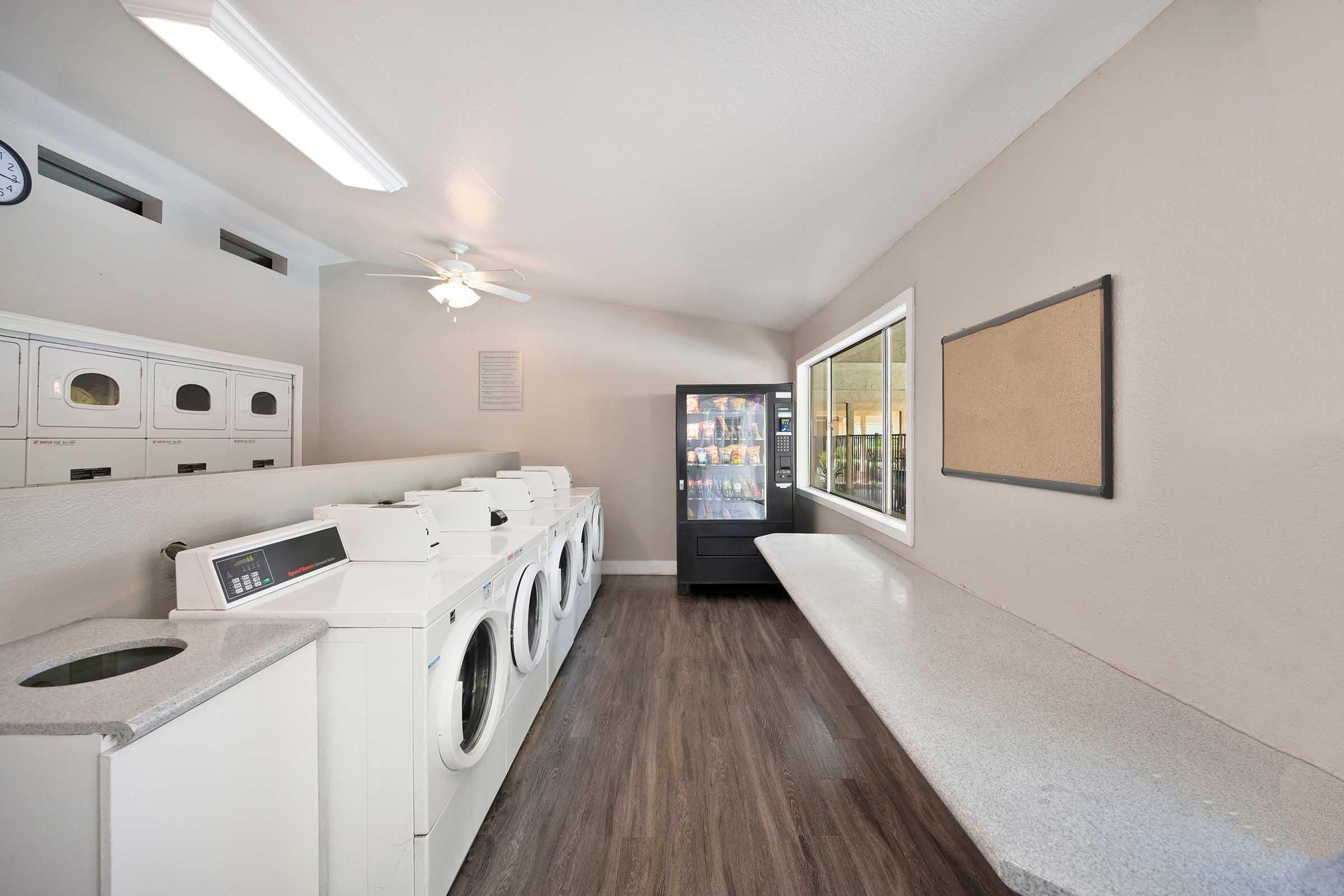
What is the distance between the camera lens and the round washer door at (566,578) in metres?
2.51

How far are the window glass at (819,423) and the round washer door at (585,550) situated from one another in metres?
1.91

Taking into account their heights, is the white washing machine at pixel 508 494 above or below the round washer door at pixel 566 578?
above

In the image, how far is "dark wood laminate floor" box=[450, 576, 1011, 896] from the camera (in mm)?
1427

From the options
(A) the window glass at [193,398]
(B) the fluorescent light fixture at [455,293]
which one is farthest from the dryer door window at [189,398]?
(B) the fluorescent light fixture at [455,293]

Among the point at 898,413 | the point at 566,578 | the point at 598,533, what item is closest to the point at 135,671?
the point at 566,578

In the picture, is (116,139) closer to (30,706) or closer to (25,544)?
(25,544)

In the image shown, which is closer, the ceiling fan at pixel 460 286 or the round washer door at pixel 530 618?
the round washer door at pixel 530 618

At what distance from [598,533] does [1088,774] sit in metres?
3.21

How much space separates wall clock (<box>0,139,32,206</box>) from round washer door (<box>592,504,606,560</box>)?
359 cm

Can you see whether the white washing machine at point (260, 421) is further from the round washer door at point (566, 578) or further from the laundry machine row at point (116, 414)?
the round washer door at point (566, 578)

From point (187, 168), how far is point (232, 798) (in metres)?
3.70

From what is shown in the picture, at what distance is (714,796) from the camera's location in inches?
68.5

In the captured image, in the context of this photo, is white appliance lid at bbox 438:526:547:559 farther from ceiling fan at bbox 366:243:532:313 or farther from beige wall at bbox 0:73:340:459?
beige wall at bbox 0:73:340:459

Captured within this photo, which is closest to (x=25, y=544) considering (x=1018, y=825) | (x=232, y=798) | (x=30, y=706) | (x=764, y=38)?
(x=30, y=706)
